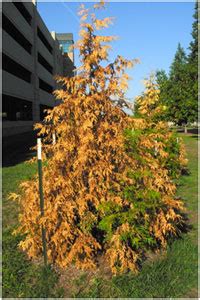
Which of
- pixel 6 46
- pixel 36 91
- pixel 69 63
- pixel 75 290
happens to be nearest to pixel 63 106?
pixel 75 290

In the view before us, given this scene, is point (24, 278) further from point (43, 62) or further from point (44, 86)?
point (44, 86)

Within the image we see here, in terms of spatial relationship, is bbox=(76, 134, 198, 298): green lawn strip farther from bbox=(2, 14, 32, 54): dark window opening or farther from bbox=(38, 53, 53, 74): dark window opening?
bbox=(38, 53, 53, 74): dark window opening

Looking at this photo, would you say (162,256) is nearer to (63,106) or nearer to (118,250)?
(118,250)

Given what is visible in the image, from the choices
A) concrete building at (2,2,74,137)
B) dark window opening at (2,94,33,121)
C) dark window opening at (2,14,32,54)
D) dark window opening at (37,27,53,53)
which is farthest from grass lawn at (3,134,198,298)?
dark window opening at (37,27,53,53)

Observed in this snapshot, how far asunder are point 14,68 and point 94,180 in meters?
39.3

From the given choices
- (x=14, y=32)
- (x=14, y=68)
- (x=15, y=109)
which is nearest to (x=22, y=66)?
(x=14, y=68)

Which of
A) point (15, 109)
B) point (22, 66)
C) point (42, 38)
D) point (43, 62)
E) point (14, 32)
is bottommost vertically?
point (15, 109)

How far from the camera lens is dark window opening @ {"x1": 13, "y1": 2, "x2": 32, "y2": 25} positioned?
4269 centimetres

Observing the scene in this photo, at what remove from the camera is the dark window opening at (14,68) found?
1506 inches

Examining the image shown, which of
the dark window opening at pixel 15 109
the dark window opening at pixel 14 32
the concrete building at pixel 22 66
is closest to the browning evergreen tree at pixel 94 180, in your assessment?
the concrete building at pixel 22 66

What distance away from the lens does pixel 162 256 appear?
640cm

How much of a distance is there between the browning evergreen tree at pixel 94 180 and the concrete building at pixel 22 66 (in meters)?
30.0

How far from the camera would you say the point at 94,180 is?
6219mm

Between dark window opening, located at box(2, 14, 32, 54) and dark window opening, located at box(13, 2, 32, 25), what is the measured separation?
3058 millimetres
